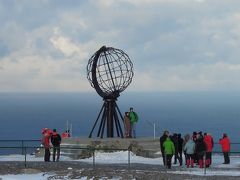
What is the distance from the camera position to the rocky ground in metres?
22.0

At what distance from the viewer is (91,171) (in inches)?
903

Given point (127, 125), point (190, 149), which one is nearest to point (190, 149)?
point (190, 149)

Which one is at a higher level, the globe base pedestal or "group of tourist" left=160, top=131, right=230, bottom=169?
the globe base pedestal

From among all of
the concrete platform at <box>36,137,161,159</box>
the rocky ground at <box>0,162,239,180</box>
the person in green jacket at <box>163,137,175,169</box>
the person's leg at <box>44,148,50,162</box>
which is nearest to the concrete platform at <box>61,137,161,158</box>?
the concrete platform at <box>36,137,161,159</box>

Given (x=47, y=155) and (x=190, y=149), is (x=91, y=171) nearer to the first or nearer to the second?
(x=190, y=149)

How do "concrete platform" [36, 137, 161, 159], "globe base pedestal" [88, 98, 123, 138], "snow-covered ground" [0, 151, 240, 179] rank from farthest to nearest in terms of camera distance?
"globe base pedestal" [88, 98, 123, 138] → "concrete platform" [36, 137, 161, 159] → "snow-covered ground" [0, 151, 240, 179]

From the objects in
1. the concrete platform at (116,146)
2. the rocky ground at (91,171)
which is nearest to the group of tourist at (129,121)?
the concrete platform at (116,146)

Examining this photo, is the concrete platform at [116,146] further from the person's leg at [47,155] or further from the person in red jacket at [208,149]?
the person in red jacket at [208,149]

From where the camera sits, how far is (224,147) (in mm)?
26453

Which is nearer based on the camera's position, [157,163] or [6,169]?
[6,169]

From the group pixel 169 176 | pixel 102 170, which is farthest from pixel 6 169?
pixel 169 176

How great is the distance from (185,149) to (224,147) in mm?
2060

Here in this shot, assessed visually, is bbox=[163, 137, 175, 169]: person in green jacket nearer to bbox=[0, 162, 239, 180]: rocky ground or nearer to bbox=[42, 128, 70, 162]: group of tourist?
bbox=[0, 162, 239, 180]: rocky ground

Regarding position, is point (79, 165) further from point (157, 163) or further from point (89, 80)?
point (89, 80)
